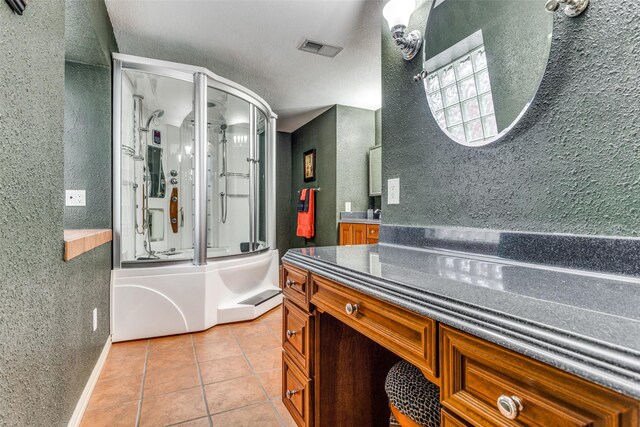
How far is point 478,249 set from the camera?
1.05 m

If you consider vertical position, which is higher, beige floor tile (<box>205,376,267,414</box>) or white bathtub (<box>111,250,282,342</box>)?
white bathtub (<box>111,250,282,342</box>)

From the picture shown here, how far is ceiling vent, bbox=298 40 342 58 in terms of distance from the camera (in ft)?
8.71

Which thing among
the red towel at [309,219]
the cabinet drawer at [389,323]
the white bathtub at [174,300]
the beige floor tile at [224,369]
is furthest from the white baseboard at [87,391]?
the red towel at [309,219]

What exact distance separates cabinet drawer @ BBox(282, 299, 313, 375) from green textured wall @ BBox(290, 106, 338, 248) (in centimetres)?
280

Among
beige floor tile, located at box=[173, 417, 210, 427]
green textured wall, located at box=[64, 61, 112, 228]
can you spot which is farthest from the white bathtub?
beige floor tile, located at box=[173, 417, 210, 427]

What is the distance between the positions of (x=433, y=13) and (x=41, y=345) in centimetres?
186

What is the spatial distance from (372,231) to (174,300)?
1.95m

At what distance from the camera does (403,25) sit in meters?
1.35

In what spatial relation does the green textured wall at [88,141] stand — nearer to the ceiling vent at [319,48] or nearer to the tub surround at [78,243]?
the tub surround at [78,243]

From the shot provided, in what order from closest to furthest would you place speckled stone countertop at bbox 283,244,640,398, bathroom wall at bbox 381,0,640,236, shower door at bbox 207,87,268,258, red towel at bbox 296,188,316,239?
1. speckled stone countertop at bbox 283,244,640,398
2. bathroom wall at bbox 381,0,640,236
3. shower door at bbox 207,87,268,258
4. red towel at bbox 296,188,316,239

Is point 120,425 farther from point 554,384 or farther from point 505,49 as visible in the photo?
point 505,49

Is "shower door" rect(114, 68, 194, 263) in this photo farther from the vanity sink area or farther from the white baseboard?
the vanity sink area

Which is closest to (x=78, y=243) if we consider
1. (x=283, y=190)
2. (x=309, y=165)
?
(x=309, y=165)

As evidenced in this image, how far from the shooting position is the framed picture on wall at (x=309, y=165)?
468 cm
